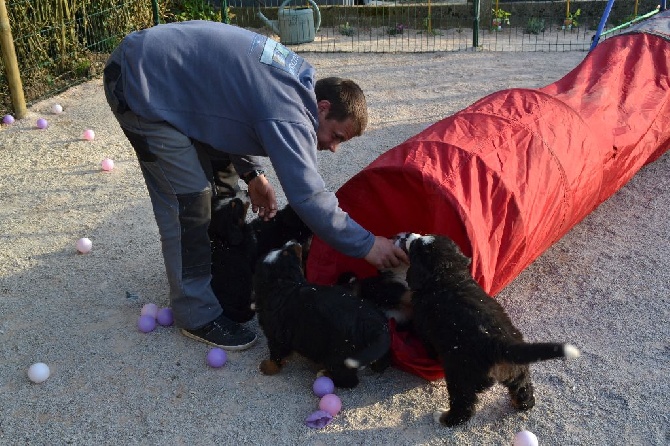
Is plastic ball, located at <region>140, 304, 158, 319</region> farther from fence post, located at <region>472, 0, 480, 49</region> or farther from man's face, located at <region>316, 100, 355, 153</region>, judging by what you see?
fence post, located at <region>472, 0, 480, 49</region>

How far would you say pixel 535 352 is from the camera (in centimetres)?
305

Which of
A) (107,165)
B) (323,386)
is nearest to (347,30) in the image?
(107,165)

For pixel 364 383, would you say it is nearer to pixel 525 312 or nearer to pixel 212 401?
pixel 212 401

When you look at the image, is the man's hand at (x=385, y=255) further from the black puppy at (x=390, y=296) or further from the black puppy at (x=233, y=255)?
the black puppy at (x=233, y=255)

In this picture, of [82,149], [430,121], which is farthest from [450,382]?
[82,149]

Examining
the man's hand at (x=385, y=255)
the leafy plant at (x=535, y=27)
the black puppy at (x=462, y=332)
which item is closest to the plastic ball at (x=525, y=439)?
the black puppy at (x=462, y=332)

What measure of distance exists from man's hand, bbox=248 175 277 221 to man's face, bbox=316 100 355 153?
2.52ft

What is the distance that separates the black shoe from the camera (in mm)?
4148

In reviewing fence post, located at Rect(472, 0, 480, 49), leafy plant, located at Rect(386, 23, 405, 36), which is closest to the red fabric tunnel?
fence post, located at Rect(472, 0, 480, 49)

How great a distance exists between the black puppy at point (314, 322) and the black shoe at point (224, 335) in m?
0.24

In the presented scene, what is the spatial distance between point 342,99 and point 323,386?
4.83 ft

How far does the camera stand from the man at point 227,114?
11.3ft

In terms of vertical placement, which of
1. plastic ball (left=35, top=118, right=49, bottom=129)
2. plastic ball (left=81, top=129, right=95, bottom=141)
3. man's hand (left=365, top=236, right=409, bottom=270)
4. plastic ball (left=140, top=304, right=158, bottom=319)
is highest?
man's hand (left=365, top=236, right=409, bottom=270)

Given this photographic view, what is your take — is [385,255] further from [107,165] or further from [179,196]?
[107,165]
